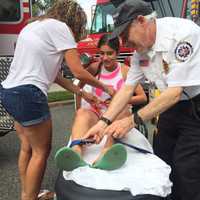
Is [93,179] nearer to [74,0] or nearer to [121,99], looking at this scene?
[121,99]

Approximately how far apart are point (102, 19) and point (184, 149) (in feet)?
32.1

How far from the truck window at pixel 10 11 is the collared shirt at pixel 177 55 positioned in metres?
3.98

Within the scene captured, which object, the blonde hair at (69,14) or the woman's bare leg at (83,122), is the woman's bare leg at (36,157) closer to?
the woman's bare leg at (83,122)

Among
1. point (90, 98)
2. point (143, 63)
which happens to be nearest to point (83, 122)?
point (90, 98)

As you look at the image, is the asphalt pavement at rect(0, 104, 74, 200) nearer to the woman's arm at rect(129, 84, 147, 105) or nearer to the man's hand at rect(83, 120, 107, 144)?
the woman's arm at rect(129, 84, 147, 105)

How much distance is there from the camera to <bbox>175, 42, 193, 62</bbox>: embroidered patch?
2568mm

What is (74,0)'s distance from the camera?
11.6 feet

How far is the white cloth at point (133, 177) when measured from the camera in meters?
2.50

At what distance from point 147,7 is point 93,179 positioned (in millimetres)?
1054

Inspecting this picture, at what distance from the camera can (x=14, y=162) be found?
18.2ft

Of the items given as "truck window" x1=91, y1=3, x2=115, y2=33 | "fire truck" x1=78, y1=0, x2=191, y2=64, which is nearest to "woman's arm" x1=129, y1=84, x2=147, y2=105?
"fire truck" x1=78, y1=0, x2=191, y2=64

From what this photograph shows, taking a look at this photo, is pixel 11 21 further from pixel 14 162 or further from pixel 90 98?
pixel 90 98

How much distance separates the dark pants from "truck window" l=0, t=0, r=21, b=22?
3.87 m

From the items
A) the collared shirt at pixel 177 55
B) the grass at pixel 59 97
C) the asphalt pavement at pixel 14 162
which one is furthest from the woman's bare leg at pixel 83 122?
the grass at pixel 59 97
